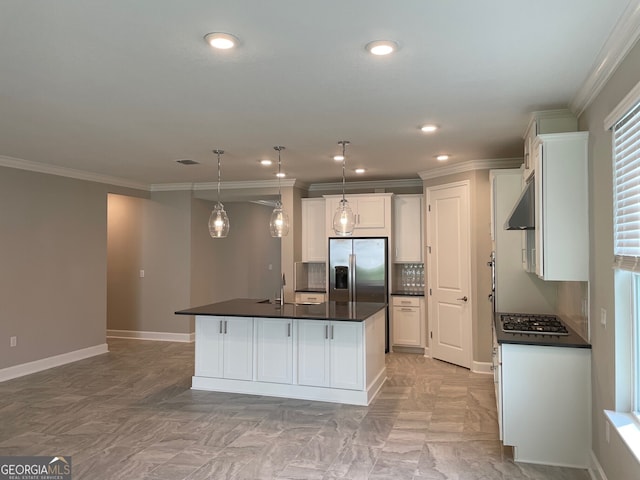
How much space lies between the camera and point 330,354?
4602mm

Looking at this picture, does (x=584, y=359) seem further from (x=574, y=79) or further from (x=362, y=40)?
(x=362, y=40)

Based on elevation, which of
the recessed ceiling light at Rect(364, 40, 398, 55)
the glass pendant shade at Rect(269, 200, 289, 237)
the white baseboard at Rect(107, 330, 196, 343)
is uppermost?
the recessed ceiling light at Rect(364, 40, 398, 55)

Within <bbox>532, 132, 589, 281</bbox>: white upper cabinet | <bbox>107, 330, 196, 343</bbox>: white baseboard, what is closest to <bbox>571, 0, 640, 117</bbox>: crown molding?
<bbox>532, 132, 589, 281</bbox>: white upper cabinet

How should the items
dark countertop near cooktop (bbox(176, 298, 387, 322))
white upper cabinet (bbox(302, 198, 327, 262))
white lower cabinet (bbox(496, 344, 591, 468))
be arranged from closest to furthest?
white lower cabinet (bbox(496, 344, 591, 468)) < dark countertop near cooktop (bbox(176, 298, 387, 322)) < white upper cabinet (bbox(302, 198, 327, 262))

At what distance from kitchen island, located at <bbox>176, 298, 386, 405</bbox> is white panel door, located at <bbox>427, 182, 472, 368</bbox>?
4.08ft

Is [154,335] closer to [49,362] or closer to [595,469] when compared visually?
[49,362]

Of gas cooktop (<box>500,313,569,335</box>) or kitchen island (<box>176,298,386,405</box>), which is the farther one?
kitchen island (<box>176,298,386,405</box>)

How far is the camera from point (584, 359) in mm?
3135

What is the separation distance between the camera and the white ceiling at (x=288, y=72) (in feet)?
7.02

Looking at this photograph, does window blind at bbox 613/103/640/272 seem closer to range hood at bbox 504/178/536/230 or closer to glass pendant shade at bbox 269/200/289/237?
range hood at bbox 504/178/536/230

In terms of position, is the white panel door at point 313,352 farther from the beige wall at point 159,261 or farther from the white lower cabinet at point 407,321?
the beige wall at point 159,261

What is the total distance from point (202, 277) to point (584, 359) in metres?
5.99

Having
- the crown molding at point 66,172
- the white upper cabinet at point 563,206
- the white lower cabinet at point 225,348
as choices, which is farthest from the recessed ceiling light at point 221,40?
the crown molding at point 66,172

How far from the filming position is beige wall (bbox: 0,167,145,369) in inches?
216
